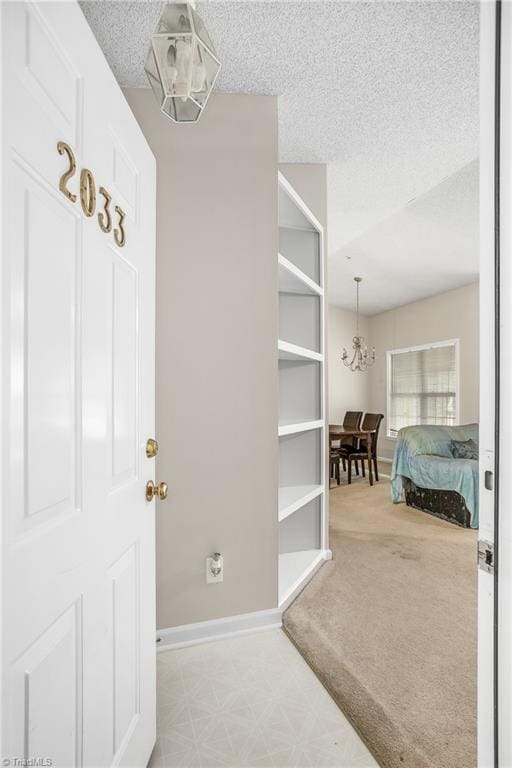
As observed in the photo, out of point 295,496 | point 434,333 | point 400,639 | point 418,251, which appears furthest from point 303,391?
point 434,333

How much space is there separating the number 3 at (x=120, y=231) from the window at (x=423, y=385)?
246 inches

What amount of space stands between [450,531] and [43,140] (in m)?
3.96

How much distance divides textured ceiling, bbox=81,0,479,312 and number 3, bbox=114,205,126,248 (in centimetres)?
112

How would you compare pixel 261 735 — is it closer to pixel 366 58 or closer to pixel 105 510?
pixel 105 510

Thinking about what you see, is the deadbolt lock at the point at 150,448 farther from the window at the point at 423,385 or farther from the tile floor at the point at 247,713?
the window at the point at 423,385

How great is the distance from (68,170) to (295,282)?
2.11 metres

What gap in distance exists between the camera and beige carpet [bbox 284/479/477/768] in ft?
4.83

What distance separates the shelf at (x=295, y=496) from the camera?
2452 millimetres

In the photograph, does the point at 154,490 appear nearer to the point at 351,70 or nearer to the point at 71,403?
the point at 71,403

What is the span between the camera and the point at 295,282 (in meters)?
2.88

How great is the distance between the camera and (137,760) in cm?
124

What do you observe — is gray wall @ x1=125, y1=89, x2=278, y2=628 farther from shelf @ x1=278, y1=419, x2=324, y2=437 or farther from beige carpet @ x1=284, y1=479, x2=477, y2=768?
beige carpet @ x1=284, y1=479, x2=477, y2=768

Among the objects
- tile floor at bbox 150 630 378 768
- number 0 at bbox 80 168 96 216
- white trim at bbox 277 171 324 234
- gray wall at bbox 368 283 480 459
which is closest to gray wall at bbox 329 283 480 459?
gray wall at bbox 368 283 480 459

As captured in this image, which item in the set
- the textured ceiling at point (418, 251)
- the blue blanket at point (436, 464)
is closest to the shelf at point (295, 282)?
the textured ceiling at point (418, 251)
